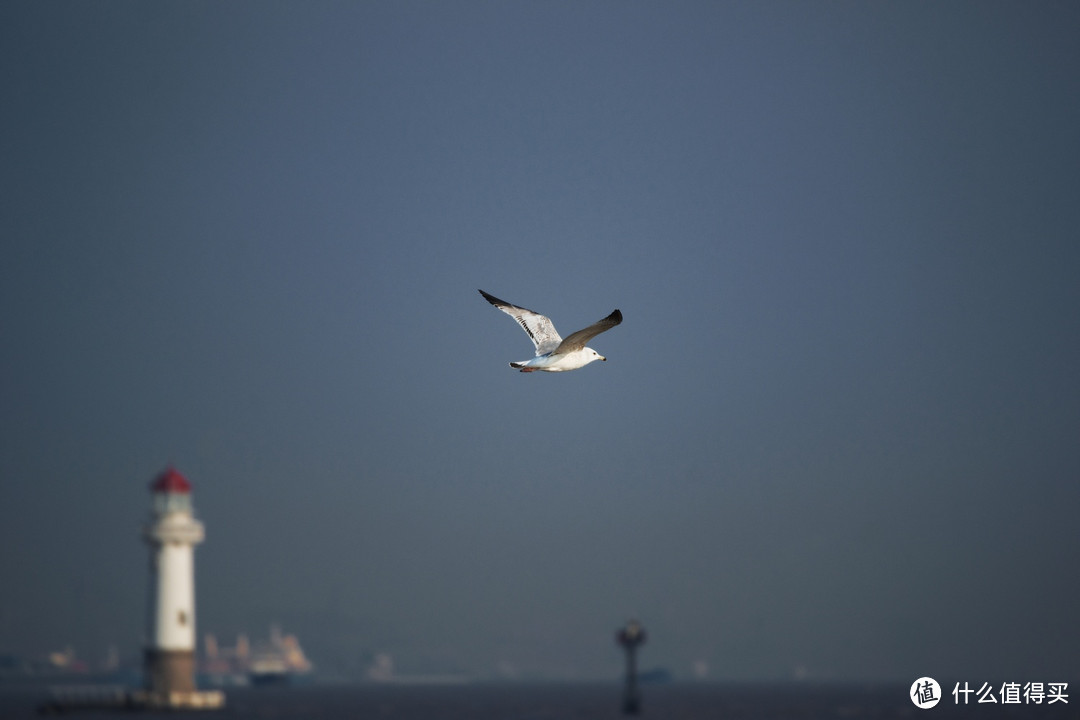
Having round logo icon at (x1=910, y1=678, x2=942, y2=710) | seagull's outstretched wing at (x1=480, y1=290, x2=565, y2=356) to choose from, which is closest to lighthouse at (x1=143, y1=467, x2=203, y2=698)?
seagull's outstretched wing at (x1=480, y1=290, x2=565, y2=356)

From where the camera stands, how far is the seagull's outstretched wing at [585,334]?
2647 cm

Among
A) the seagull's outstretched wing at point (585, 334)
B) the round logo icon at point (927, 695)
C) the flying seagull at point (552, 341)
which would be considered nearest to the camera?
the seagull's outstretched wing at point (585, 334)

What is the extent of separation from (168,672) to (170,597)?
3.40 meters

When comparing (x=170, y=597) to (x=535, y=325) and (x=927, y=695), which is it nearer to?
(x=535, y=325)

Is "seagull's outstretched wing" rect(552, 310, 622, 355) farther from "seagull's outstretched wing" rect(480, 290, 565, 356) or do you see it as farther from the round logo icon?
the round logo icon

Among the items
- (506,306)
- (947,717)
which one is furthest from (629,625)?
(947,717)

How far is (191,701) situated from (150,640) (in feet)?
11.2

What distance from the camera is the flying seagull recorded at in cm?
2831

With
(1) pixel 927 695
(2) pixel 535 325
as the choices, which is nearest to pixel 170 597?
(2) pixel 535 325

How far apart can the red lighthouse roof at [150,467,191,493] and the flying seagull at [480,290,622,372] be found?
124 feet

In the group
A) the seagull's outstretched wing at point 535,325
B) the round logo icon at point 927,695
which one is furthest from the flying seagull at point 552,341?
the round logo icon at point 927,695

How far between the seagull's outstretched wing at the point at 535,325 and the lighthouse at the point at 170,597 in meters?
36.9

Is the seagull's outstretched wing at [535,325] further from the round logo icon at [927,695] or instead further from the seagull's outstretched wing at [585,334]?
the round logo icon at [927,695]

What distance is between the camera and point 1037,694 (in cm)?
15800
